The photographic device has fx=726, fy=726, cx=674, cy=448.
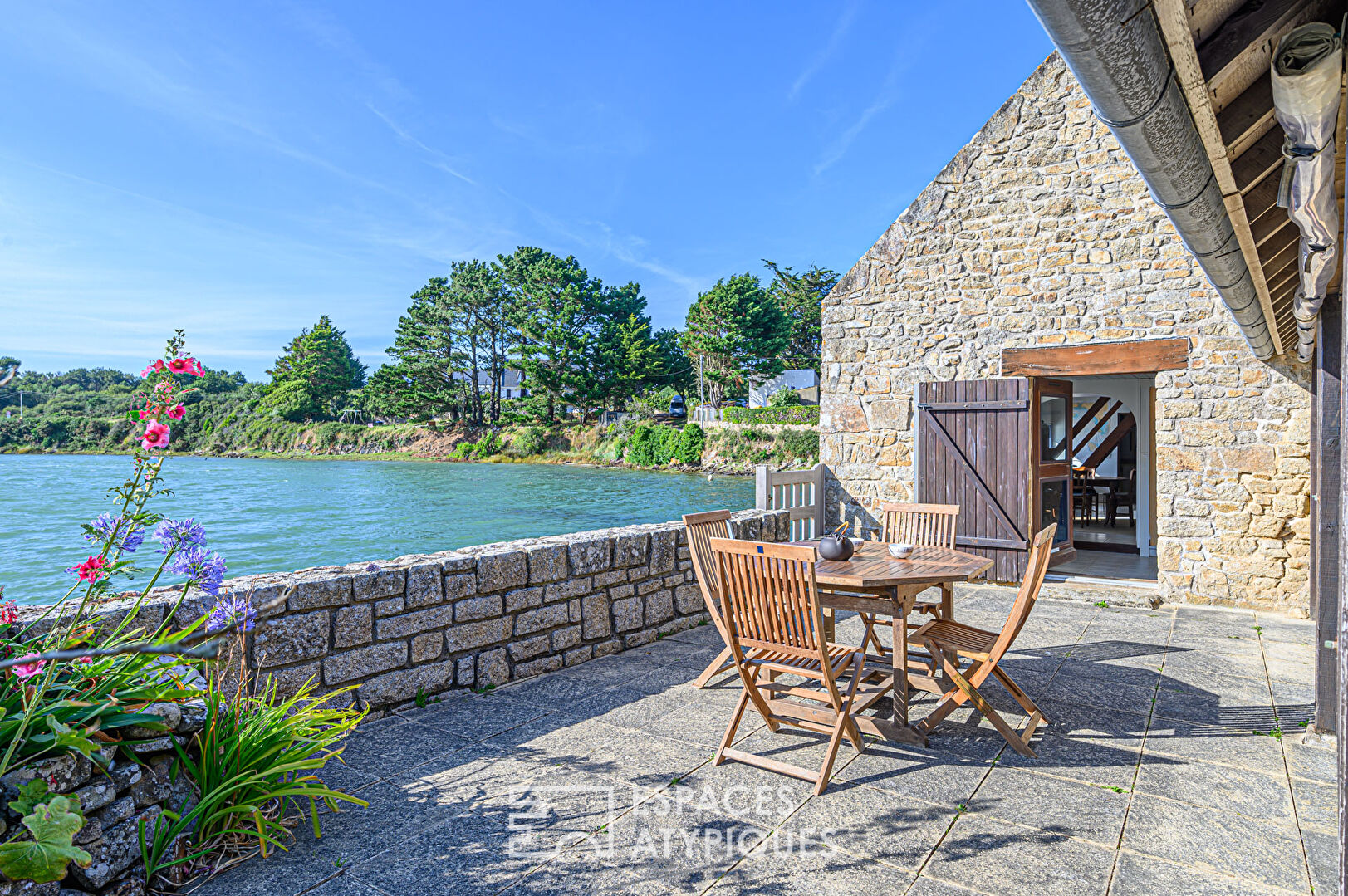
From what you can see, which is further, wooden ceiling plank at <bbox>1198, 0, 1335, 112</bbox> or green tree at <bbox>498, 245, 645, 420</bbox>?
green tree at <bbox>498, 245, 645, 420</bbox>

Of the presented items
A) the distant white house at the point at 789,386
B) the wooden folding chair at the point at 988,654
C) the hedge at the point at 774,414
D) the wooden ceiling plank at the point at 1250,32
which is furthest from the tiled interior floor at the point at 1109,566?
the distant white house at the point at 789,386

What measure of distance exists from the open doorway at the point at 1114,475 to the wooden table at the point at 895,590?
15.5ft

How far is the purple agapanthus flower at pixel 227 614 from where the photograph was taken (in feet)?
8.05

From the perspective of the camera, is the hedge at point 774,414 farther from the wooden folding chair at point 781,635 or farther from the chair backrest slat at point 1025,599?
the wooden folding chair at point 781,635

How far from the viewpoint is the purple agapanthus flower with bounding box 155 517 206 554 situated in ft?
7.43

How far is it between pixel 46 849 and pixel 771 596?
2.19m

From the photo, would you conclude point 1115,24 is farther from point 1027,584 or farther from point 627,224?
point 627,224

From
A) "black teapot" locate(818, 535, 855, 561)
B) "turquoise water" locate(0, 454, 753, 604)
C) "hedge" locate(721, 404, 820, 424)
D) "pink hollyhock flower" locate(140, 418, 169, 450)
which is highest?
"hedge" locate(721, 404, 820, 424)

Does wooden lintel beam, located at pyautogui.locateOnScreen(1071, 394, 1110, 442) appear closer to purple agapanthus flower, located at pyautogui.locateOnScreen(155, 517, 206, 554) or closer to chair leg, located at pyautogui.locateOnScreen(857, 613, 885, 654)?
Result: chair leg, located at pyautogui.locateOnScreen(857, 613, 885, 654)

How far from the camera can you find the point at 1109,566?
7363 mm

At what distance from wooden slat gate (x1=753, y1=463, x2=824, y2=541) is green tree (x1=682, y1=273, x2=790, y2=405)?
31.2 meters

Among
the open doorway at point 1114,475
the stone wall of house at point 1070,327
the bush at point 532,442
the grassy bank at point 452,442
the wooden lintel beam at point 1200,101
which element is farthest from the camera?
the bush at point 532,442

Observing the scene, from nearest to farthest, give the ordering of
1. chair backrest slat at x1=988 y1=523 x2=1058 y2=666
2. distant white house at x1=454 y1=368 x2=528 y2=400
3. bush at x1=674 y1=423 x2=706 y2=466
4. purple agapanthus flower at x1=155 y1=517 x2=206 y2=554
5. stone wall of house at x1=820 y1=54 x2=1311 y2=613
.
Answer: purple agapanthus flower at x1=155 y1=517 x2=206 y2=554 → chair backrest slat at x1=988 y1=523 x2=1058 y2=666 → stone wall of house at x1=820 y1=54 x2=1311 y2=613 → bush at x1=674 y1=423 x2=706 y2=466 → distant white house at x1=454 y1=368 x2=528 y2=400

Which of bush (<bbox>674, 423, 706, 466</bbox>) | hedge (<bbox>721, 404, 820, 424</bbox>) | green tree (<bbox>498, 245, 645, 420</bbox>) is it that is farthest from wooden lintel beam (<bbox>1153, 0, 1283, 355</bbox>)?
green tree (<bbox>498, 245, 645, 420</bbox>)
